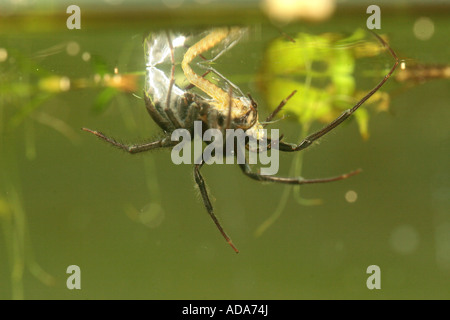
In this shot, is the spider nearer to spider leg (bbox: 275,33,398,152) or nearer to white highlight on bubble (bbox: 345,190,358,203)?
spider leg (bbox: 275,33,398,152)

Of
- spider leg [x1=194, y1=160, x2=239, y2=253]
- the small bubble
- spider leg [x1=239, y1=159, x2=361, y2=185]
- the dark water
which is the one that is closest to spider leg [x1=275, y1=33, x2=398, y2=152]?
spider leg [x1=239, y1=159, x2=361, y2=185]

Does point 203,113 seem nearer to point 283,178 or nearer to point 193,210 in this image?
point 283,178

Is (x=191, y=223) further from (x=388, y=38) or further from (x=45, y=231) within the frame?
(x=388, y=38)

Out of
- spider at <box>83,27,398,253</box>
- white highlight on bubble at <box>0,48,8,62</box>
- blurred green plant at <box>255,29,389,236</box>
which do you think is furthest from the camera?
white highlight on bubble at <box>0,48,8,62</box>

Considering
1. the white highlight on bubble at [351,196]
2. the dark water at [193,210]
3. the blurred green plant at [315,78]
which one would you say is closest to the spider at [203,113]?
the blurred green plant at [315,78]

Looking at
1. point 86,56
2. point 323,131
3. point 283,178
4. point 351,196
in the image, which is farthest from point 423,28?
point 86,56

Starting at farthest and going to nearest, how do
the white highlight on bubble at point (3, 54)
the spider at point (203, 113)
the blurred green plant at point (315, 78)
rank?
the white highlight on bubble at point (3, 54)
the blurred green plant at point (315, 78)
the spider at point (203, 113)

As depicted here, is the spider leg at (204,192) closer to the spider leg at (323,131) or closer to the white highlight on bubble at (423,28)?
the spider leg at (323,131)

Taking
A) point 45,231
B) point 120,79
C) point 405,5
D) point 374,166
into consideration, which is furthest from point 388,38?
point 45,231
